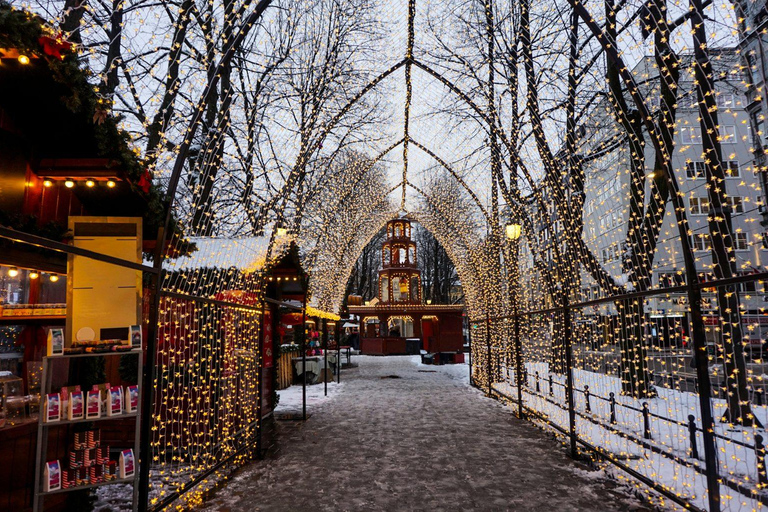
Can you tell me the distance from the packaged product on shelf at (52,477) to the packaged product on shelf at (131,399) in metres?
0.53

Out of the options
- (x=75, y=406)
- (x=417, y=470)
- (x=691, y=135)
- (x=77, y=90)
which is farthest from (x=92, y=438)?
(x=691, y=135)

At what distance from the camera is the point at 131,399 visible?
3352 mm

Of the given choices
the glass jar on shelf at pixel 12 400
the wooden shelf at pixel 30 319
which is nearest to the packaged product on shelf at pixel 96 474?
the glass jar on shelf at pixel 12 400

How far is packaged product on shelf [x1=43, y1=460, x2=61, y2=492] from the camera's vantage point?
115 inches

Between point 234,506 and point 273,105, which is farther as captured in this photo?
point 273,105

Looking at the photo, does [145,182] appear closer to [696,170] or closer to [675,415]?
[696,170]

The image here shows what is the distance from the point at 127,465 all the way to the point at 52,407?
2.29 feet

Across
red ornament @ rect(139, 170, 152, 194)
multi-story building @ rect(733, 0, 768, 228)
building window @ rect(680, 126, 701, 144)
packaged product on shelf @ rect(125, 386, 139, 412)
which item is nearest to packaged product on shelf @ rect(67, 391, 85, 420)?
packaged product on shelf @ rect(125, 386, 139, 412)

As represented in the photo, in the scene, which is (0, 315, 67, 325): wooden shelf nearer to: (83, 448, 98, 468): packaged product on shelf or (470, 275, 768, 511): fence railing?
(83, 448, 98, 468): packaged product on shelf

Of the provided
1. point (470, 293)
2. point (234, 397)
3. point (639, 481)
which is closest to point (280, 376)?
point (234, 397)

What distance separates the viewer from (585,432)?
619cm

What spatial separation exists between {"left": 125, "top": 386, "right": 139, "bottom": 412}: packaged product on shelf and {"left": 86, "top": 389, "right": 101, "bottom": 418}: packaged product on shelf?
0.18 m

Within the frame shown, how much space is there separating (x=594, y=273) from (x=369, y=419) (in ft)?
15.7

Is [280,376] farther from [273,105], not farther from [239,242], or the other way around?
[273,105]
